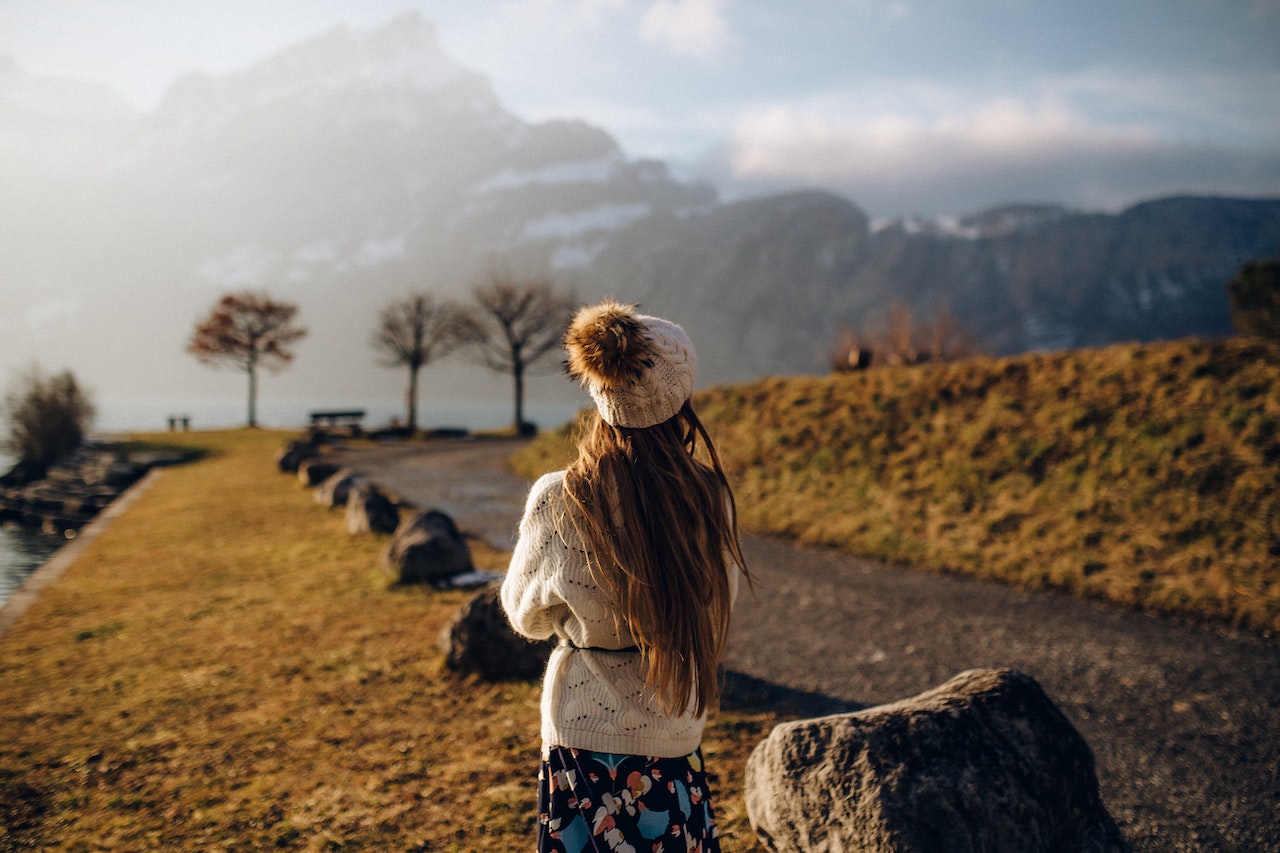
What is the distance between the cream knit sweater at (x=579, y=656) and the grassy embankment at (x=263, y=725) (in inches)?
83.0

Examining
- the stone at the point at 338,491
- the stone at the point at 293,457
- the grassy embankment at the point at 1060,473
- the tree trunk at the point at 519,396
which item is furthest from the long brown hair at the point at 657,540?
the tree trunk at the point at 519,396

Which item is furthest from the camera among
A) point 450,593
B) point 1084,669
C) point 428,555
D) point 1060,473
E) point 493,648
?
point 1060,473

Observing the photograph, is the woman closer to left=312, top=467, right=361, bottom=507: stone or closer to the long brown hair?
the long brown hair

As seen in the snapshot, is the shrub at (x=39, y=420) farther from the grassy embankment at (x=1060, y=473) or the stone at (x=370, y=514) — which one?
the grassy embankment at (x=1060, y=473)

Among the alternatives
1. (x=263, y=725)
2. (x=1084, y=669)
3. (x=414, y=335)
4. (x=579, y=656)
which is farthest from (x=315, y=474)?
(x=414, y=335)

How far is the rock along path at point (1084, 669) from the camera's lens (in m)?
3.91

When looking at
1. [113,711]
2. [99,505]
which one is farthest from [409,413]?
[113,711]

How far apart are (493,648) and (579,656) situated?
13.2ft

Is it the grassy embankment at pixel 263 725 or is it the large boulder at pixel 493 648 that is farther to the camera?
the large boulder at pixel 493 648

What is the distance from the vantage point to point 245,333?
1839 inches

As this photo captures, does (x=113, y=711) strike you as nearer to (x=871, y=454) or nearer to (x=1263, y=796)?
(x=1263, y=796)

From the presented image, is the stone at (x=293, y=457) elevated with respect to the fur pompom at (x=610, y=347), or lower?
lower

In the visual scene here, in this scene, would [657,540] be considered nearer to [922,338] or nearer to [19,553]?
[19,553]

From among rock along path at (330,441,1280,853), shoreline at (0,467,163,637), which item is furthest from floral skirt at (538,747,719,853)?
shoreline at (0,467,163,637)
